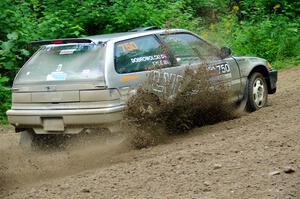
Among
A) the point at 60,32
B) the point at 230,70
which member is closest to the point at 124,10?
the point at 60,32

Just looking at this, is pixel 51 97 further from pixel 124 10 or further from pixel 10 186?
pixel 124 10

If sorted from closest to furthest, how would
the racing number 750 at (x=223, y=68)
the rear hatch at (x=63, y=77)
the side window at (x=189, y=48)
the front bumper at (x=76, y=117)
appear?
the front bumper at (x=76, y=117)
the rear hatch at (x=63, y=77)
the side window at (x=189, y=48)
the racing number 750 at (x=223, y=68)

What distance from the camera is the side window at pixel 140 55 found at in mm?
7258

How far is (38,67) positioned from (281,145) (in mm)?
3431

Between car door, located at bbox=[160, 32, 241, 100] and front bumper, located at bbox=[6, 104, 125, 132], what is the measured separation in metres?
1.53

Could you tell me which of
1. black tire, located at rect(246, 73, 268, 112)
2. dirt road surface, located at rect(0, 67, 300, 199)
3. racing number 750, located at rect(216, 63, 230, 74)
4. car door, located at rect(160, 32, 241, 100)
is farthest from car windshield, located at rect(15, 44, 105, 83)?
black tire, located at rect(246, 73, 268, 112)

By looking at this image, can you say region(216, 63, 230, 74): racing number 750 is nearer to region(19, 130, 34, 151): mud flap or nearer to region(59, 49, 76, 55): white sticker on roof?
region(59, 49, 76, 55): white sticker on roof

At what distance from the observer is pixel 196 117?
26.9 ft

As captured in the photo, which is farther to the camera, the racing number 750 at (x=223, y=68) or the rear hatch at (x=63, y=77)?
the racing number 750 at (x=223, y=68)

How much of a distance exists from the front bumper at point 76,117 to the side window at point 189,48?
152cm

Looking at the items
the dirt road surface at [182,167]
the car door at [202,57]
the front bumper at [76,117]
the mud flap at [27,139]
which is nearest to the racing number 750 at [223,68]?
the car door at [202,57]

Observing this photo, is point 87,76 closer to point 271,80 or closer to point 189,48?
point 189,48

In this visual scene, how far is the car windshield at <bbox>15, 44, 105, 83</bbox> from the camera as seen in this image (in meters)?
7.05

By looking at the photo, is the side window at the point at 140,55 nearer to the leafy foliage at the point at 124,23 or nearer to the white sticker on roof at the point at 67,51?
the white sticker on roof at the point at 67,51
